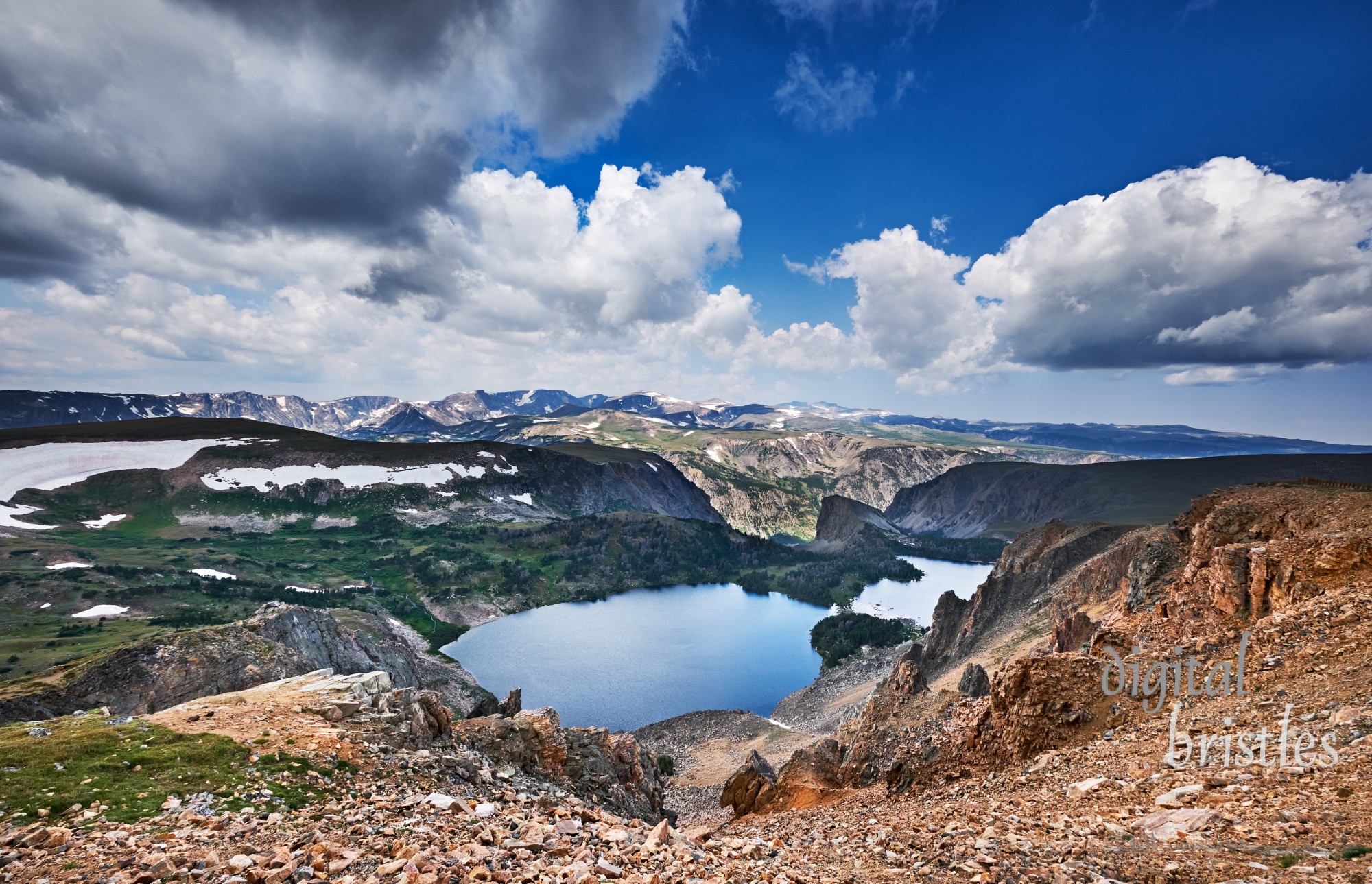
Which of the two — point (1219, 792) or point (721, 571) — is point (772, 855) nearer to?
point (1219, 792)

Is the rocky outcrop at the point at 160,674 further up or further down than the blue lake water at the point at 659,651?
further up

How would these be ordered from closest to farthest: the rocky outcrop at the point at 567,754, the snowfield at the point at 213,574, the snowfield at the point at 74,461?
the rocky outcrop at the point at 567,754 → the snowfield at the point at 213,574 → the snowfield at the point at 74,461

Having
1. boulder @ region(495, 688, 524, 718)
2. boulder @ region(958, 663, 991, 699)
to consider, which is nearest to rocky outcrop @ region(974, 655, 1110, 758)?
boulder @ region(958, 663, 991, 699)

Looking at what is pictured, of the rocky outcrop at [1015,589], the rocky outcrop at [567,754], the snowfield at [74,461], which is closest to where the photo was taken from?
the rocky outcrop at [567,754]

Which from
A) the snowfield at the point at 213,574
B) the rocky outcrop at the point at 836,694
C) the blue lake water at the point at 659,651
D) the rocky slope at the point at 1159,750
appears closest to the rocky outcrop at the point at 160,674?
the rocky slope at the point at 1159,750

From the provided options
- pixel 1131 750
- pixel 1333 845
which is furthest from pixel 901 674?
pixel 1333 845

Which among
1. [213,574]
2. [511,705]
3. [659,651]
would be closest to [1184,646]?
[511,705]

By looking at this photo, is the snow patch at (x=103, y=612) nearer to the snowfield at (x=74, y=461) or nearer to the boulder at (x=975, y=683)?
the boulder at (x=975, y=683)
